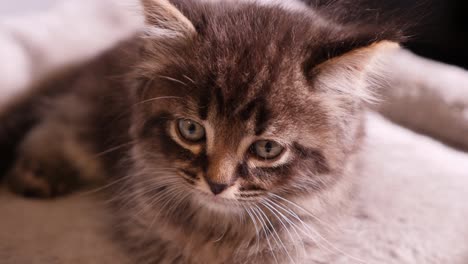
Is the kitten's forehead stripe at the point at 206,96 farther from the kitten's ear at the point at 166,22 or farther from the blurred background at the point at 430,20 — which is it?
the blurred background at the point at 430,20

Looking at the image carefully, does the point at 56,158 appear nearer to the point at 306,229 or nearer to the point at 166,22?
the point at 166,22

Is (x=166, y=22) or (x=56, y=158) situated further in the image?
(x=56, y=158)

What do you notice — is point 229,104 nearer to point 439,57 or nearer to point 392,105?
point 439,57

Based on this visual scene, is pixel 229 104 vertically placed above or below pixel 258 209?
above

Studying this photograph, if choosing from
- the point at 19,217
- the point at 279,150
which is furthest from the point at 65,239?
the point at 279,150

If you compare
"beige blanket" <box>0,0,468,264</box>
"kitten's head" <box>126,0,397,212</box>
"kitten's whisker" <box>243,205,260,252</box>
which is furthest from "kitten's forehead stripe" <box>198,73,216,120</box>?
"beige blanket" <box>0,0,468,264</box>

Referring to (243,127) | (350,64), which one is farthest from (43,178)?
(350,64)

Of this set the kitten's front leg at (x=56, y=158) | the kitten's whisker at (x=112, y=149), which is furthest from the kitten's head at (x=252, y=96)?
the kitten's front leg at (x=56, y=158)
